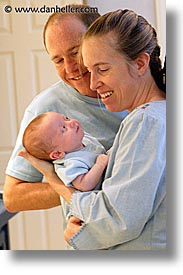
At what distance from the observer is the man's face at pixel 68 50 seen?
117 centimetres

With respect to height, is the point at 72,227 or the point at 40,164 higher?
the point at 40,164

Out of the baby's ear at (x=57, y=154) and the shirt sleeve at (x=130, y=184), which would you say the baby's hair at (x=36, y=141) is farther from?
the shirt sleeve at (x=130, y=184)

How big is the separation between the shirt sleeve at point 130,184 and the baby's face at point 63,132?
0.27ft

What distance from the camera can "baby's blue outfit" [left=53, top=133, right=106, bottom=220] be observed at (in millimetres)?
1153

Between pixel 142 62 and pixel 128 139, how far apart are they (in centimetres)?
17

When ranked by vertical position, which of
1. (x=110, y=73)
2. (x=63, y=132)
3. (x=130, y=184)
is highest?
(x=110, y=73)

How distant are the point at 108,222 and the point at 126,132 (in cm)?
20

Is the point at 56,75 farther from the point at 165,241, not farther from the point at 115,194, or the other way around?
the point at 165,241

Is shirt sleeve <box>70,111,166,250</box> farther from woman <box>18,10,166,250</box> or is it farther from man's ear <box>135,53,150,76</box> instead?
man's ear <box>135,53,150,76</box>

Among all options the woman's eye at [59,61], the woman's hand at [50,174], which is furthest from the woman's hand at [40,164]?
the woman's eye at [59,61]

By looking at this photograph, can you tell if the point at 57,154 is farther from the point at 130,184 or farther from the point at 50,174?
the point at 130,184

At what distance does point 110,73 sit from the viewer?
1.18 metres

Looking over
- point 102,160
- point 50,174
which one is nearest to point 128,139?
point 102,160

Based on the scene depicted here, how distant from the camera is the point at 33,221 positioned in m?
1.25
